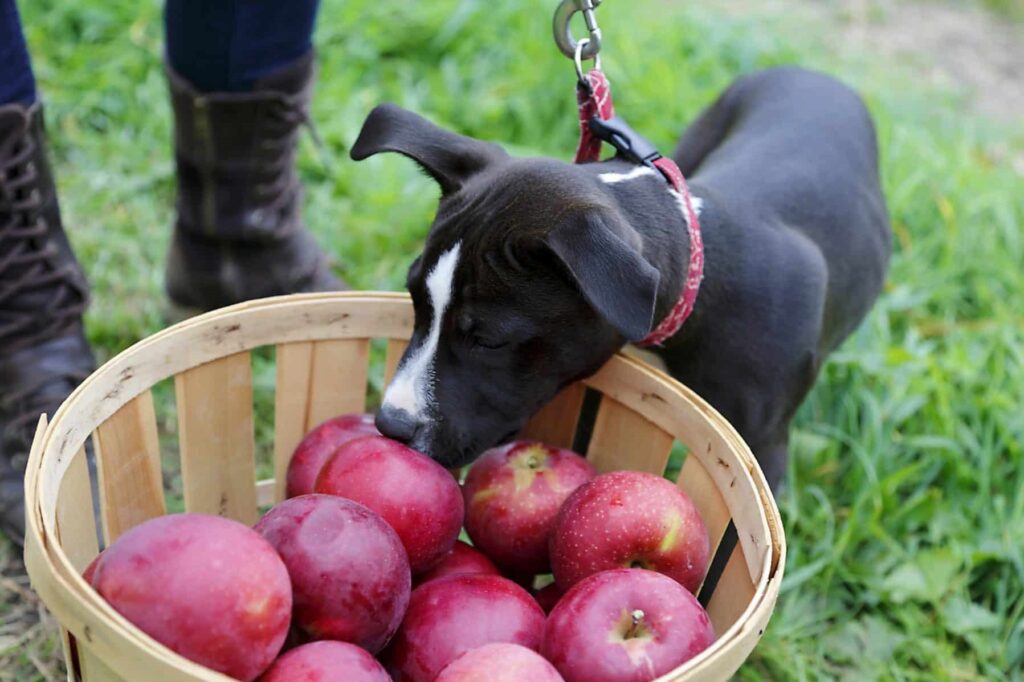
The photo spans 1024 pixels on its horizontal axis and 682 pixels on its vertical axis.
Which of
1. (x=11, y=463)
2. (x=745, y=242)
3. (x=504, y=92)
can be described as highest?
(x=745, y=242)

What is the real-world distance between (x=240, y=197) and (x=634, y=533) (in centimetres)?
160

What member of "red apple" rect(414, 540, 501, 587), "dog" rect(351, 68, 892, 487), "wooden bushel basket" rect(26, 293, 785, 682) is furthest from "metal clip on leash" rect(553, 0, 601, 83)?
"red apple" rect(414, 540, 501, 587)

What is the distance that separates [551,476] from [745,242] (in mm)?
691

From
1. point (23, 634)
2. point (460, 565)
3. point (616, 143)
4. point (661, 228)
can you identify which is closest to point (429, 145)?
point (616, 143)

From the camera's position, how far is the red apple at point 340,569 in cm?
158

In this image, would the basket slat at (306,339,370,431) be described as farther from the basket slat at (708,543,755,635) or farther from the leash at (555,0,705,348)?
the basket slat at (708,543,755,635)

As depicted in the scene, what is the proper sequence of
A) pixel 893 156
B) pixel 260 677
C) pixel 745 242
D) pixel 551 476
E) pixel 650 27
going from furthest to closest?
pixel 650 27, pixel 893 156, pixel 745 242, pixel 551 476, pixel 260 677

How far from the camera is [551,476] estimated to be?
2.03 m

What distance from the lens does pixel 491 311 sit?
2.01m

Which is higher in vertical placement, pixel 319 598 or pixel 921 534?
pixel 319 598

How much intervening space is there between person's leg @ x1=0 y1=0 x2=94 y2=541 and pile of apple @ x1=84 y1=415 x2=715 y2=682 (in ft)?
2.26

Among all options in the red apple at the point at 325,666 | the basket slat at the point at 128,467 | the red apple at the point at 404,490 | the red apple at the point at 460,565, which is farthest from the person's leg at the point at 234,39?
the red apple at the point at 325,666

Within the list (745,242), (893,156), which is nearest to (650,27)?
(893,156)

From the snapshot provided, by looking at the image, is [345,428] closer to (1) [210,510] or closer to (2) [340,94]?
(1) [210,510]
